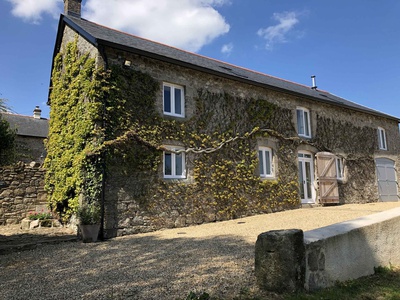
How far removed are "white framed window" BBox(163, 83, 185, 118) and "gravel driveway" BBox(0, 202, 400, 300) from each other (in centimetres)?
393

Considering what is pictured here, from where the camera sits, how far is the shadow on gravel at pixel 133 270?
370 centimetres

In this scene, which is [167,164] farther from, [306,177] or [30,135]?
[30,135]

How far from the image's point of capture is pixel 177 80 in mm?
9781

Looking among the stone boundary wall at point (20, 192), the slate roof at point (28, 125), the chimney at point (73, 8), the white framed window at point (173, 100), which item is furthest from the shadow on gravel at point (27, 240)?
the slate roof at point (28, 125)

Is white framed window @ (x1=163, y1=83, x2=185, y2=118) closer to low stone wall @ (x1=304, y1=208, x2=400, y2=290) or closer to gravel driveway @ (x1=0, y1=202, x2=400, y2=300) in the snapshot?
gravel driveway @ (x1=0, y1=202, x2=400, y2=300)

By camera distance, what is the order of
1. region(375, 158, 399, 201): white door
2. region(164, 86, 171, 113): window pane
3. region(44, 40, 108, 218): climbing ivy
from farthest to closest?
1. region(375, 158, 399, 201): white door
2. region(164, 86, 171, 113): window pane
3. region(44, 40, 108, 218): climbing ivy

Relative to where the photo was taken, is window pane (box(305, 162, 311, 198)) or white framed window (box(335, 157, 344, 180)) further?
white framed window (box(335, 157, 344, 180))

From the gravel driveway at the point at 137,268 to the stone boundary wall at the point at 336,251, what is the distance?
460 millimetres

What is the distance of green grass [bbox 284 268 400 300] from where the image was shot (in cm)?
338

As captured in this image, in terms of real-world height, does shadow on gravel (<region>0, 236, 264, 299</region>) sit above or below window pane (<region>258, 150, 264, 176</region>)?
below

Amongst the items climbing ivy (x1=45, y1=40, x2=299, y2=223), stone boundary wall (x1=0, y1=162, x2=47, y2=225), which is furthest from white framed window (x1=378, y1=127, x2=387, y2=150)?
stone boundary wall (x1=0, y1=162, x2=47, y2=225)

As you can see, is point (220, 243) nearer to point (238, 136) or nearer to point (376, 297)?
point (376, 297)

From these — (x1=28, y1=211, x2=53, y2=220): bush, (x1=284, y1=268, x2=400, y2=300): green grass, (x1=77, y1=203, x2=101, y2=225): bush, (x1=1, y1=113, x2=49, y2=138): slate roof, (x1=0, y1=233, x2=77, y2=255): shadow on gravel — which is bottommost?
(x1=284, y1=268, x2=400, y2=300): green grass

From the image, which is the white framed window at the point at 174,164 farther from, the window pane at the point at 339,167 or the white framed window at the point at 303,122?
the window pane at the point at 339,167
